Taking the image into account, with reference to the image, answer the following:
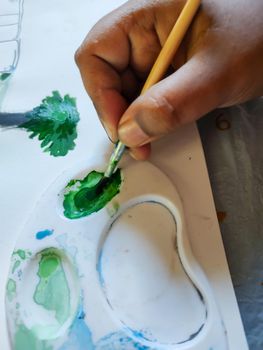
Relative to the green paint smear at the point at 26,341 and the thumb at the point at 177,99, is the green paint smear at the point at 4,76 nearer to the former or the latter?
the thumb at the point at 177,99

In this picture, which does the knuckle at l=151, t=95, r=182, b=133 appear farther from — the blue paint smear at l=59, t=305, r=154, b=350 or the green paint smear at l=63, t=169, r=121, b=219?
the blue paint smear at l=59, t=305, r=154, b=350

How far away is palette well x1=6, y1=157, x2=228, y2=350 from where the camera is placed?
1.74ft

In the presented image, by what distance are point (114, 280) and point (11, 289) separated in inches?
5.1

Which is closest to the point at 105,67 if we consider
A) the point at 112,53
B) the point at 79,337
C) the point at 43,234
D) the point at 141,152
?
the point at 112,53

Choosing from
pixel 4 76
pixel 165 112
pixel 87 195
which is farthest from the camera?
pixel 4 76

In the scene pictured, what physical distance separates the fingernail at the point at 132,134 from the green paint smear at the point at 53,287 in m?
0.17

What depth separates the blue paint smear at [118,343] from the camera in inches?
20.7

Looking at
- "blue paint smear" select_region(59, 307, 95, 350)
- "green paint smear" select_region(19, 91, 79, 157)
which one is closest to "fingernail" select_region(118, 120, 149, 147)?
"green paint smear" select_region(19, 91, 79, 157)

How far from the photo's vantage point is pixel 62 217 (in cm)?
60

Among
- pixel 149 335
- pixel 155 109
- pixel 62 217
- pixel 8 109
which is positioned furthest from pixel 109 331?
pixel 8 109

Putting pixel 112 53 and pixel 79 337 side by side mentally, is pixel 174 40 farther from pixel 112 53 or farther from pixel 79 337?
pixel 79 337

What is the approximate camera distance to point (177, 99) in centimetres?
51

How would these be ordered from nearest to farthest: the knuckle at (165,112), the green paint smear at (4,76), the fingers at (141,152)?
the knuckle at (165,112), the fingers at (141,152), the green paint smear at (4,76)

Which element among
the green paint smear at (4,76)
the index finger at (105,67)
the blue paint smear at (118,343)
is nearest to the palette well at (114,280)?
the blue paint smear at (118,343)
